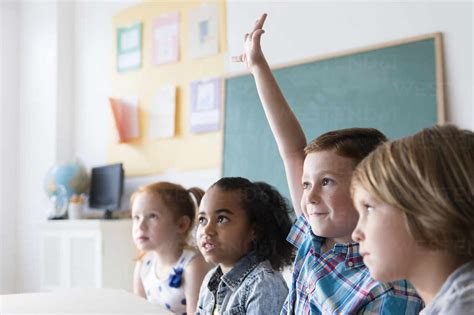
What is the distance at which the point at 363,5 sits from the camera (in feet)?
8.09

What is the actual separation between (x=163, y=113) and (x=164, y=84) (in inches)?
6.9

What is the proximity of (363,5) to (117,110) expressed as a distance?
1.85 m

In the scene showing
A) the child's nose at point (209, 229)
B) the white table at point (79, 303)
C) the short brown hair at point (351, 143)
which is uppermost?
the short brown hair at point (351, 143)

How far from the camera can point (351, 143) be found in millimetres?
981

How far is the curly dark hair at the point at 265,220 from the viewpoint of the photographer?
Result: 53.8 inches

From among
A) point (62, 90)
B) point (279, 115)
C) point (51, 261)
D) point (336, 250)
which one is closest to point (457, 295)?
point (336, 250)

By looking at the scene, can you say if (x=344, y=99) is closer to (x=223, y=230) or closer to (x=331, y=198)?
(x=223, y=230)

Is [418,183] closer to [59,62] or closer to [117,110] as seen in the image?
[117,110]

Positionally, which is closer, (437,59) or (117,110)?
(437,59)

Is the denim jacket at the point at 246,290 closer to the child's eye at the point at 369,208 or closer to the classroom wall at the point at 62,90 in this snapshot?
the child's eye at the point at 369,208

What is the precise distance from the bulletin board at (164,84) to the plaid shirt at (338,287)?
201 centimetres

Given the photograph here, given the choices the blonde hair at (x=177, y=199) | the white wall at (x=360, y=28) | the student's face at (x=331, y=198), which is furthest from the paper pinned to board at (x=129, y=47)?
the student's face at (x=331, y=198)

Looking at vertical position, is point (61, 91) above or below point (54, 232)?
above

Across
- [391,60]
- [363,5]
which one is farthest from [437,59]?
[363,5]
